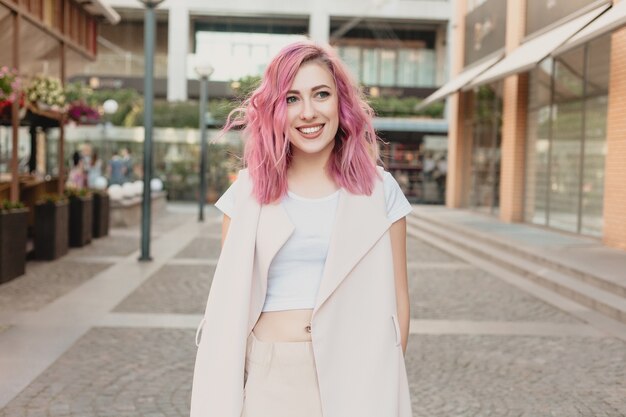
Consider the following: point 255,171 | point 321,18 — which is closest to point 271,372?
point 255,171

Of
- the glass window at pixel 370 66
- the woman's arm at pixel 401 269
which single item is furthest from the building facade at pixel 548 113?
the glass window at pixel 370 66

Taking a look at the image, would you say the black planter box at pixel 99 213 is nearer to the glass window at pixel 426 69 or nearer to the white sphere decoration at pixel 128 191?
the white sphere decoration at pixel 128 191

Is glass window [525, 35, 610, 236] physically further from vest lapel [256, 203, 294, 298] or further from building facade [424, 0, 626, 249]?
vest lapel [256, 203, 294, 298]

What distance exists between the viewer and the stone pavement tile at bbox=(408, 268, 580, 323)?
7737 mm

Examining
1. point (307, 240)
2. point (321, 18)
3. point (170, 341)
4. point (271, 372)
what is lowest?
point (170, 341)

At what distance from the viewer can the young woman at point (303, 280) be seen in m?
2.03

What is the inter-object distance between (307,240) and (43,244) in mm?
10045

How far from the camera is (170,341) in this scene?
6.40 m

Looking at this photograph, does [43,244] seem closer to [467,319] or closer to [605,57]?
[467,319]

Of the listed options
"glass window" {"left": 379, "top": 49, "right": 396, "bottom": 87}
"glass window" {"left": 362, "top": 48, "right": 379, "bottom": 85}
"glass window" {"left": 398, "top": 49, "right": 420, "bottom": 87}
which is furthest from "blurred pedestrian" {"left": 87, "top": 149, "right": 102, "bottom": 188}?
"glass window" {"left": 398, "top": 49, "right": 420, "bottom": 87}

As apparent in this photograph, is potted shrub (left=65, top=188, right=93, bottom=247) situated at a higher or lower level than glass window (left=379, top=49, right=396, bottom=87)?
lower

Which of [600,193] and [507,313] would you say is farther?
[600,193]

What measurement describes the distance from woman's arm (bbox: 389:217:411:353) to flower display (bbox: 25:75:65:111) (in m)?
10.3

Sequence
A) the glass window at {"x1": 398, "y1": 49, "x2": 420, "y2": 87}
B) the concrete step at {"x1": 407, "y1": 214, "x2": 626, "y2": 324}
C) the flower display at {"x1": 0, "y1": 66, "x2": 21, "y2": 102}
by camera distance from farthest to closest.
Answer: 1. the glass window at {"x1": 398, "y1": 49, "x2": 420, "y2": 87}
2. the flower display at {"x1": 0, "y1": 66, "x2": 21, "y2": 102}
3. the concrete step at {"x1": 407, "y1": 214, "x2": 626, "y2": 324}
